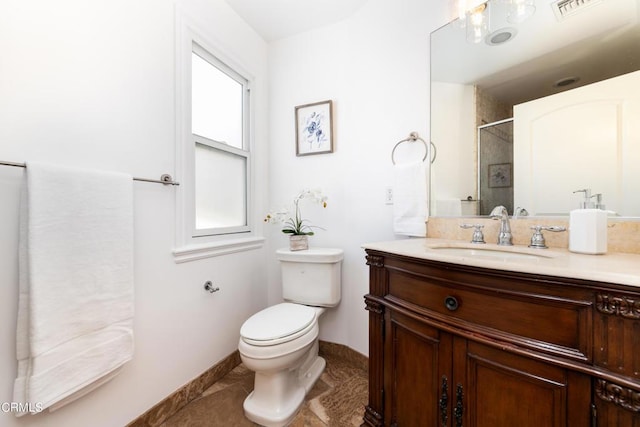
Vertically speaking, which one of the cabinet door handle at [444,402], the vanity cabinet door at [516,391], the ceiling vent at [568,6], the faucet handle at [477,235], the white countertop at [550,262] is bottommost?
the cabinet door handle at [444,402]

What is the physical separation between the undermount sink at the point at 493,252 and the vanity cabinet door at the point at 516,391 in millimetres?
320

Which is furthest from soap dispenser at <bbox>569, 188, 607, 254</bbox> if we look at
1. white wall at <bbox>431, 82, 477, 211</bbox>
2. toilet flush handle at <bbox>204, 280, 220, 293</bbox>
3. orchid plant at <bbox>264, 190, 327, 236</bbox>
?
toilet flush handle at <bbox>204, 280, 220, 293</bbox>

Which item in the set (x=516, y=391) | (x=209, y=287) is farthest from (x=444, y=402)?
(x=209, y=287)

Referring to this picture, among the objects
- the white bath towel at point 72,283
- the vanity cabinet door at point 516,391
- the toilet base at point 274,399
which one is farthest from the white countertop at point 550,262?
the white bath towel at point 72,283

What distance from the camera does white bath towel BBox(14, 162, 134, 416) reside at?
2.79ft

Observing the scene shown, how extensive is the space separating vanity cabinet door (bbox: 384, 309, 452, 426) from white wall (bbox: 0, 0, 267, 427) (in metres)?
1.10

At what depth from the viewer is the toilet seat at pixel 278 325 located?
122 cm

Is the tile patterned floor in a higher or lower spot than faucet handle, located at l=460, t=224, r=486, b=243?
lower

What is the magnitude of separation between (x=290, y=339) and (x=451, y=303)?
78 cm

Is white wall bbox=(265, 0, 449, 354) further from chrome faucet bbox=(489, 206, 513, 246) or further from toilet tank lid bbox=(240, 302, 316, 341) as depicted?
chrome faucet bbox=(489, 206, 513, 246)

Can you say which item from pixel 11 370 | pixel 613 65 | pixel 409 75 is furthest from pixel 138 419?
pixel 613 65

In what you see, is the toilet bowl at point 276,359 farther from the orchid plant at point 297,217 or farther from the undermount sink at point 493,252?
the undermount sink at point 493,252

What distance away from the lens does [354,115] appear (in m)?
1.75

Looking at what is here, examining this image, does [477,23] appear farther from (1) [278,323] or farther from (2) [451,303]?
(1) [278,323]
